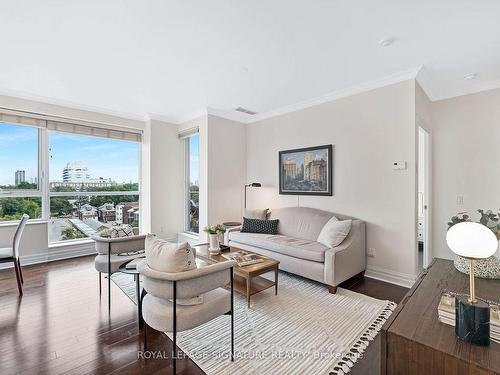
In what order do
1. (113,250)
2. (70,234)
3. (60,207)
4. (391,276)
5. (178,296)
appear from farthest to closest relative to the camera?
(70,234)
(60,207)
(391,276)
(113,250)
(178,296)

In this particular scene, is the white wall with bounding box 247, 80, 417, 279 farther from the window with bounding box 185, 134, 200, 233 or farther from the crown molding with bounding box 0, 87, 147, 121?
the crown molding with bounding box 0, 87, 147, 121

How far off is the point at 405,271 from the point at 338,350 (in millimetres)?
1769

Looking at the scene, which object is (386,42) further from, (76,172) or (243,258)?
(76,172)

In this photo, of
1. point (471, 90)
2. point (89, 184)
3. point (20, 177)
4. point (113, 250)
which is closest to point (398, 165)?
point (471, 90)

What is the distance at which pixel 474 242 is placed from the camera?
123 cm

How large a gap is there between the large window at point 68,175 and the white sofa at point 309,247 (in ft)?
8.21

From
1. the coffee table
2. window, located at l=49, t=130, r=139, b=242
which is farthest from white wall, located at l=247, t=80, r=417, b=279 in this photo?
window, located at l=49, t=130, r=139, b=242

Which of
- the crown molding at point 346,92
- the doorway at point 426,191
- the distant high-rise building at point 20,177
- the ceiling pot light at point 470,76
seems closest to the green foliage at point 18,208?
the distant high-rise building at point 20,177

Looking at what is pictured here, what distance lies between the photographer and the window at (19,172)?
3885mm

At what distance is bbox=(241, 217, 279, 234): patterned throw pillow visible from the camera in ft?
13.4

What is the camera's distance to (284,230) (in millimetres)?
4055

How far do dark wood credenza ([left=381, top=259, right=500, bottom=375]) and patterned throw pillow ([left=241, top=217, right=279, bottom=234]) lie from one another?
2590mm

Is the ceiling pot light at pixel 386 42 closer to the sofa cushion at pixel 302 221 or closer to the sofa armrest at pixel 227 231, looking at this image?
the sofa cushion at pixel 302 221

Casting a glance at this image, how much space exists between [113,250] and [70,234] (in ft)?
8.19
